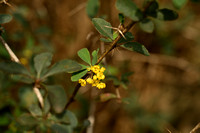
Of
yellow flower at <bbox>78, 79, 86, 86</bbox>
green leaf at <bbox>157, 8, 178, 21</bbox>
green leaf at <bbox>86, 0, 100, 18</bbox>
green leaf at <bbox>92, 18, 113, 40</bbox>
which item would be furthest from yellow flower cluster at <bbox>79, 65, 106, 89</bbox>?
green leaf at <bbox>86, 0, 100, 18</bbox>

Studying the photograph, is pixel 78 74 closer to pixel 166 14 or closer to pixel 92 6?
pixel 166 14

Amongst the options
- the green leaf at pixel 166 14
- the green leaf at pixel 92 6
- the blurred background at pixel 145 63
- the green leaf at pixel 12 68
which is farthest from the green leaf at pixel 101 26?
the blurred background at pixel 145 63

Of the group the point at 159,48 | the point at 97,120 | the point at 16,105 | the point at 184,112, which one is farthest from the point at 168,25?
the point at 16,105

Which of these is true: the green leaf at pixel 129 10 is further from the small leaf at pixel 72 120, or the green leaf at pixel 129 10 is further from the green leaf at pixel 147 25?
the small leaf at pixel 72 120

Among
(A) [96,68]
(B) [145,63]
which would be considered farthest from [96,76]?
(B) [145,63]

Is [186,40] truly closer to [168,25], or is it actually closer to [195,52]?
[195,52]

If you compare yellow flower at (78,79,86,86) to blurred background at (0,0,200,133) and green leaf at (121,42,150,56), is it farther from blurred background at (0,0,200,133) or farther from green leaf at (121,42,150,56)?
blurred background at (0,0,200,133)
